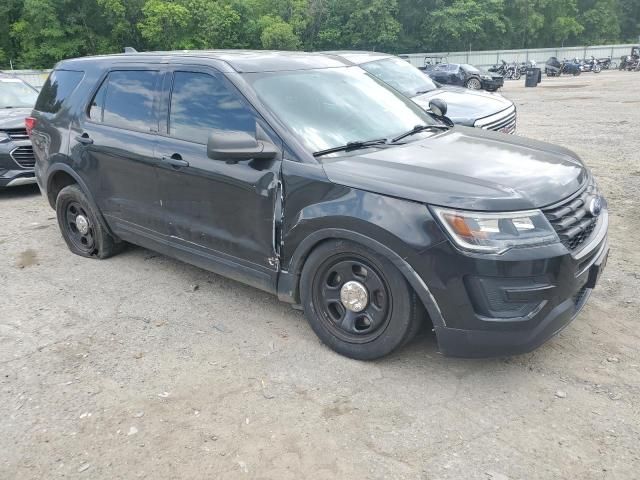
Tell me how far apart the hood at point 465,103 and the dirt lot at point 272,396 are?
358cm

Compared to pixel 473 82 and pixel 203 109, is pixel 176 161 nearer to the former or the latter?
pixel 203 109

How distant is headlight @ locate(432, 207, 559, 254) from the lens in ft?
9.67

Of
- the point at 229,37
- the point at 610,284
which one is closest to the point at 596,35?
the point at 229,37

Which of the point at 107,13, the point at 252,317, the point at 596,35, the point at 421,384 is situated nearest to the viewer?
the point at 421,384

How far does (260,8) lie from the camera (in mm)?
63062

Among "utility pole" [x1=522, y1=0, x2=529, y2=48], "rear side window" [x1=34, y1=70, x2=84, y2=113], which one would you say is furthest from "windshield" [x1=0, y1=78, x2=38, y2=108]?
"utility pole" [x1=522, y1=0, x2=529, y2=48]

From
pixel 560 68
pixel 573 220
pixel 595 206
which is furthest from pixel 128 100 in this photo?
pixel 560 68

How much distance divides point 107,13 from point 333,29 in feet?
77.7

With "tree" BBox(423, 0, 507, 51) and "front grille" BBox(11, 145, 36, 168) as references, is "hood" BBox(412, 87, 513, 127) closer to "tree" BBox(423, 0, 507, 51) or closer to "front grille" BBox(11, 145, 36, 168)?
"front grille" BBox(11, 145, 36, 168)

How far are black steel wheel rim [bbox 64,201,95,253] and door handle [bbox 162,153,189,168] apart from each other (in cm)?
161

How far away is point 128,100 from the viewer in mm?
4664

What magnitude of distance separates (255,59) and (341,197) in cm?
151

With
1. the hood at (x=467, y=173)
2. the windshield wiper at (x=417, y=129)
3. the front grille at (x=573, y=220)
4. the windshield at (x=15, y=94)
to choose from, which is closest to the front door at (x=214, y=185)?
the hood at (x=467, y=173)

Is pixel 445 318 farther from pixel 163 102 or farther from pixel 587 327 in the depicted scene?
pixel 163 102
